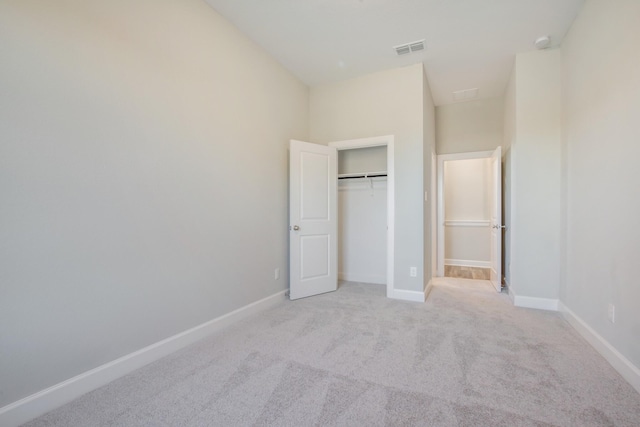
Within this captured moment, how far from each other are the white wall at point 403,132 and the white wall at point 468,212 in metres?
2.68

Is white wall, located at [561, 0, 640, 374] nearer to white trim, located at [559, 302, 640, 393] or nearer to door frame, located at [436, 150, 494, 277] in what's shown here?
white trim, located at [559, 302, 640, 393]

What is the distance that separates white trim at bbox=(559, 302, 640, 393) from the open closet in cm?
212

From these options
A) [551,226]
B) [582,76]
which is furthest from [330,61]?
[551,226]

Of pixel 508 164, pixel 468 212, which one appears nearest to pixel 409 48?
pixel 508 164

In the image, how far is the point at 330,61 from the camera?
324 cm

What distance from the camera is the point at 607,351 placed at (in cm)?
188

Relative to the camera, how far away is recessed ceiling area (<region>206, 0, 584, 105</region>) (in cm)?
235

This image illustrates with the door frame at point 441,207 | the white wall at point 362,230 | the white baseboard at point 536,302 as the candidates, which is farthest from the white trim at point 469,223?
the white baseboard at point 536,302

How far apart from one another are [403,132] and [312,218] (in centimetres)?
158

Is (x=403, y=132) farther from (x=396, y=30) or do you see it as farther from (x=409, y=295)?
(x=409, y=295)

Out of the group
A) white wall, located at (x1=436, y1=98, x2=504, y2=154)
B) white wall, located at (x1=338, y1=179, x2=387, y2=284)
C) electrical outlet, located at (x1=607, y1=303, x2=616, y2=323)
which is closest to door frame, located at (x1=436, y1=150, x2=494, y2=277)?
white wall, located at (x1=436, y1=98, x2=504, y2=154)

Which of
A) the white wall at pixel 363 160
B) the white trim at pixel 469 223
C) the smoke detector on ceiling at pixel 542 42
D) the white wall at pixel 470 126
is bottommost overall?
the white trim at pixel 469 223

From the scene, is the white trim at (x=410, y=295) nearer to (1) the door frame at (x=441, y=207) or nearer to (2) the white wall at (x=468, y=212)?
(1) the door frame at (x=441, y=207)

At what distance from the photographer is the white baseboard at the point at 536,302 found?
287 centimetres
